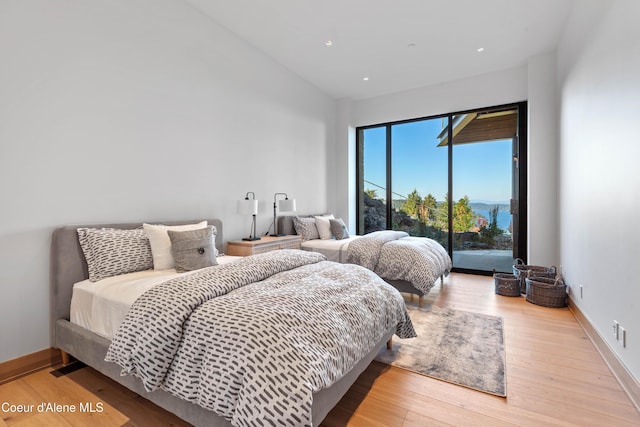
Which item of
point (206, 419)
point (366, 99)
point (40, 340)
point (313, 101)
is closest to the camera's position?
point (206, 419)

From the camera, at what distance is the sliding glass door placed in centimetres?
476

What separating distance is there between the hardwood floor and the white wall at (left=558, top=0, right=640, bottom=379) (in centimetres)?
28

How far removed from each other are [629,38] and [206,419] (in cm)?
317

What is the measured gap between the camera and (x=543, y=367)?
210cm

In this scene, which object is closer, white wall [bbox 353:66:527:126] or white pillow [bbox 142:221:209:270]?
white pillow [bbox 142:221:209:270]

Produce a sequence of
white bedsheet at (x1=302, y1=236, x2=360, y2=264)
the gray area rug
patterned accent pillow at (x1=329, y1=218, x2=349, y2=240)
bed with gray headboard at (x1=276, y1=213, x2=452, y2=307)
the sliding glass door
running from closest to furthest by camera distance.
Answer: the gray area rug
bed with gray headboard at (x1=276, y1=213, x2=452, y2=307)
white bedsheet at (x1=302, y1=236, x2=360, y2=264)
patterned accent pillow at (x1=329, y1=218, x2=349, y2=240)
the sliding glass door

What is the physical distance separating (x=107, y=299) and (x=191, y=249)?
26.0 inches

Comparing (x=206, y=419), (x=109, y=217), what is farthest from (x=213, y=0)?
(x=206, y=419)

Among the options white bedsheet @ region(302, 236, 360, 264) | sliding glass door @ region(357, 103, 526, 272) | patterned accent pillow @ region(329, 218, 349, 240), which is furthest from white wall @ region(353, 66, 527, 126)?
white bedsheet @ region(302, 236, 360, 264)

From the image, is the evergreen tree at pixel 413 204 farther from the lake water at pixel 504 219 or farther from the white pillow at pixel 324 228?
the white pillow at pixel 324 228

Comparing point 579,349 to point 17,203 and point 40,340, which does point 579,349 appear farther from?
point 17,203

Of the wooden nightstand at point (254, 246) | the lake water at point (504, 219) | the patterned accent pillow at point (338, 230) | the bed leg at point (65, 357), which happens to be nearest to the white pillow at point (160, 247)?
the bed leg at point (65, 357)

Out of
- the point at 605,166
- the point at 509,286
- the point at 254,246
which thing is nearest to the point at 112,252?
the point at 254,246

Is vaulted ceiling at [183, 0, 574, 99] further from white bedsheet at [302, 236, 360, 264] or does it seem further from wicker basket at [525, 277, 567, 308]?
wicker basket at [525, 277, 567, 308]
